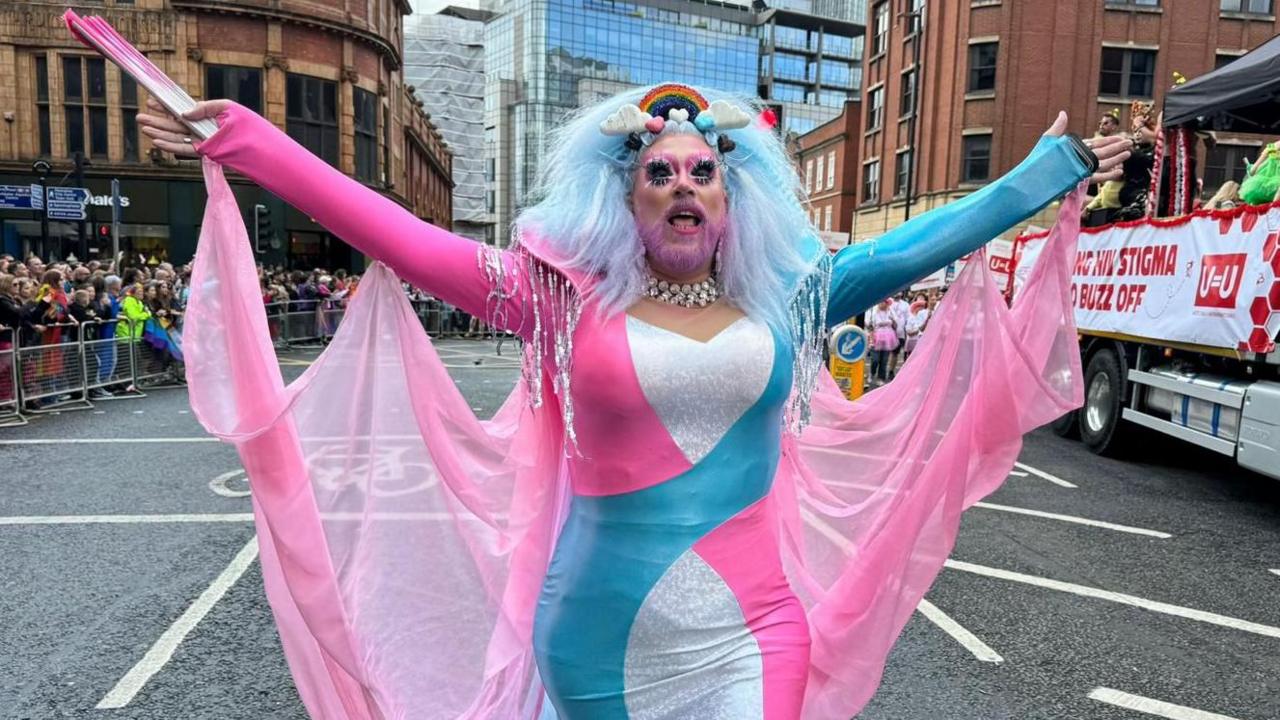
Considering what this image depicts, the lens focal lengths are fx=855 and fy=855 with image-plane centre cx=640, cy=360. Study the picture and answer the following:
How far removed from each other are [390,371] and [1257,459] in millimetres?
6435

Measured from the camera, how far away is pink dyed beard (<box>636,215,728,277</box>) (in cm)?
189

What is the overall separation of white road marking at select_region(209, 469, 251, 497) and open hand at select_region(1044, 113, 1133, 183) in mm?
5721

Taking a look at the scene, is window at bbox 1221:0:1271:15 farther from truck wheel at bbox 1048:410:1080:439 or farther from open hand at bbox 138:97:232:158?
open hand at bbox 138:97:232:158

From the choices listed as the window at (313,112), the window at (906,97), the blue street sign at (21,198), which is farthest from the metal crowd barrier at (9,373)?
the window at (906,97)

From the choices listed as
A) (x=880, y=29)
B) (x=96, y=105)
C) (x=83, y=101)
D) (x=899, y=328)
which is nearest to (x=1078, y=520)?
(x=899, y=328)

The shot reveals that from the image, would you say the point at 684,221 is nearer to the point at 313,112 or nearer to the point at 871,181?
the point at 313,112

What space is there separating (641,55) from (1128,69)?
57.8 m

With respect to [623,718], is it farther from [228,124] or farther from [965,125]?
→ [965,125]

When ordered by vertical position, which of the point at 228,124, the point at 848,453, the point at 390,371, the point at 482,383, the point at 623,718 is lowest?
the point at 482,383

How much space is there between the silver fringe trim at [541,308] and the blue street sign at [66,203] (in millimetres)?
17480

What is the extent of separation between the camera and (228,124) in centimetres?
187

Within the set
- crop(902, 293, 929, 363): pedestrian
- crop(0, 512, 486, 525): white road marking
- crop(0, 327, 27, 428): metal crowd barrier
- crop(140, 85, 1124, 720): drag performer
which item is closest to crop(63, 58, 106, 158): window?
crop(0, 327, 27, 428): metal crowd barrier

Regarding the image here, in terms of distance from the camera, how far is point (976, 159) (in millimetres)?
31141

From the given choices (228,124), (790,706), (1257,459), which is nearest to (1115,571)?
(1257,459)
